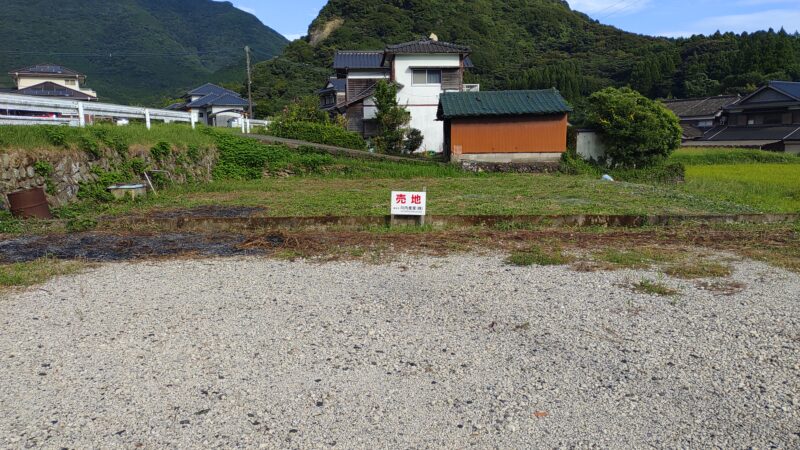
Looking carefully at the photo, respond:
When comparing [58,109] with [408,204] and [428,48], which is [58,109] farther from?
[428,48]

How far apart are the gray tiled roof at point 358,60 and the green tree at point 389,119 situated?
7185mm

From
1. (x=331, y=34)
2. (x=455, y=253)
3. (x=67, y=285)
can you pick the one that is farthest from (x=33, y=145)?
(x=331, y=34)

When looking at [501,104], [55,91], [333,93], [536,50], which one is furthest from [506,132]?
[536,50]

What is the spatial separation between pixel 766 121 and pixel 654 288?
133 feet

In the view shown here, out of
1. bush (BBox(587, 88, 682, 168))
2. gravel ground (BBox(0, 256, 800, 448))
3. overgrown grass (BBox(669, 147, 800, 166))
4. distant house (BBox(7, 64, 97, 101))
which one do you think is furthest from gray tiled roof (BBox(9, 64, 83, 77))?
gravel ground (BBox(0, 256, 800, 448))

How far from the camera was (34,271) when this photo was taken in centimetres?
593

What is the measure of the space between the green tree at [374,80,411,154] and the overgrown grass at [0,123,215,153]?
9.78m

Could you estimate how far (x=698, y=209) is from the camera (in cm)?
1032

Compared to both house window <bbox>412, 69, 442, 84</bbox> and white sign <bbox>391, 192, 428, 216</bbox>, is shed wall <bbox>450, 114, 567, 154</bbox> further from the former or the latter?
white sign <bbox>391, 192, 428, 216</bbox>

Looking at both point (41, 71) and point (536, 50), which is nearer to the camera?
point (41, 71)

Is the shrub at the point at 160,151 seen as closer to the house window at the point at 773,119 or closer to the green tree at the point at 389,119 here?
the green tree at the point at 389,119

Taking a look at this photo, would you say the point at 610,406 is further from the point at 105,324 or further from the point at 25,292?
the point at 25,292

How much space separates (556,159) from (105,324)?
18.0 metres

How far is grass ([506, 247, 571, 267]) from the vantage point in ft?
20.6
